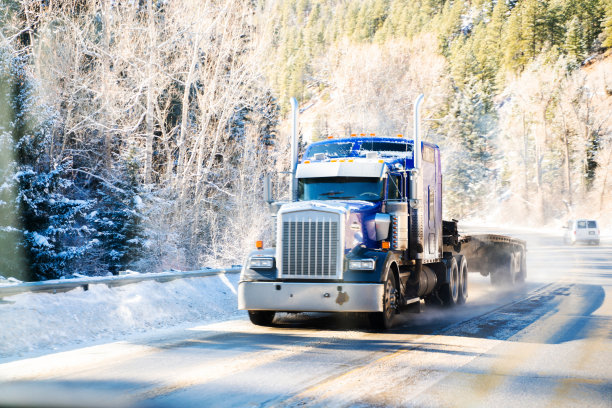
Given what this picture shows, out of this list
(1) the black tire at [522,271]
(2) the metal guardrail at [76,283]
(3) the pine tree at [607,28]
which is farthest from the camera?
(3) the pine tree at [607,28]

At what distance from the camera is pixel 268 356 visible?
845cm

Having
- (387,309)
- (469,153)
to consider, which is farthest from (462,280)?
(469,153)

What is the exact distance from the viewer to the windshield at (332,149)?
12723 millimetres

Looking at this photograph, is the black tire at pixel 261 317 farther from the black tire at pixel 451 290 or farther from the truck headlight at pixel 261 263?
the black tire at pixel 451 290

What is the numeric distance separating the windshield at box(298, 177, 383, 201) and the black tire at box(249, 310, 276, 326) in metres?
2.12

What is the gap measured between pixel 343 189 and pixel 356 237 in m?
1.19

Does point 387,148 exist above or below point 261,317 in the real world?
above

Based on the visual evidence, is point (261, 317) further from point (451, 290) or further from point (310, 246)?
point (451, 290)

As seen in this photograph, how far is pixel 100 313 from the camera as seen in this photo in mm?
10938

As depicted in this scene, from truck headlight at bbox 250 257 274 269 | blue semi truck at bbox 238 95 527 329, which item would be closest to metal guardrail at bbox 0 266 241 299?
blue semi truck at bbox 238 95 527 329

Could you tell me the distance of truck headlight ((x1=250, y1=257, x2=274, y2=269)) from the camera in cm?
1085

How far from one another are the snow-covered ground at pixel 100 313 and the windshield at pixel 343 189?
3.01 meters

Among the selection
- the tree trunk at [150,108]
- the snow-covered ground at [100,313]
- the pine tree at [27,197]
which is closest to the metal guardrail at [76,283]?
the snow-covered ground at [100,313]

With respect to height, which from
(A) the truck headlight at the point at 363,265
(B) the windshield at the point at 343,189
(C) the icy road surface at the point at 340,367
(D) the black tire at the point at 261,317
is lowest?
(C) the icy road surface at the point at 340,367
